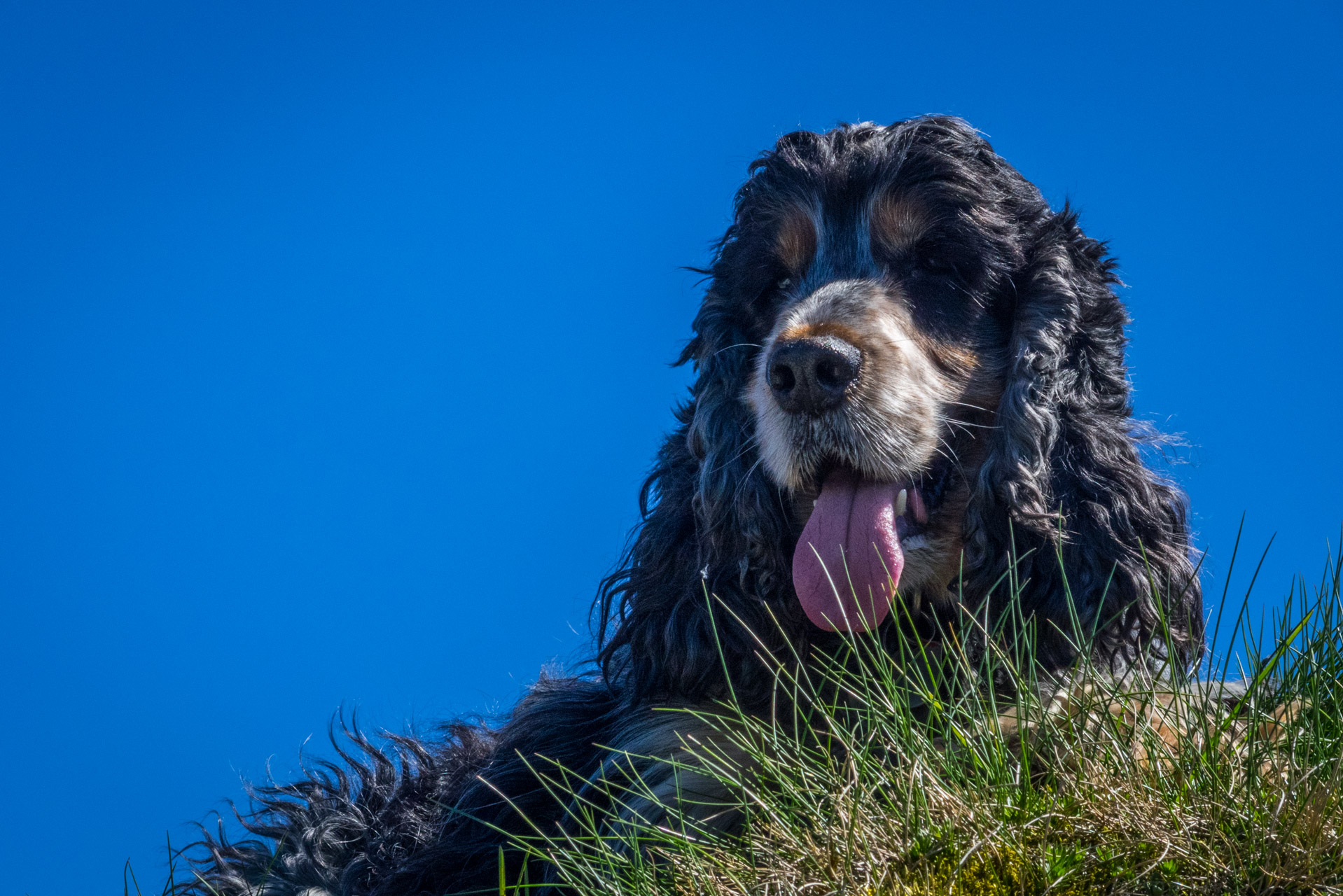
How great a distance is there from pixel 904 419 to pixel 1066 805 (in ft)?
4.59

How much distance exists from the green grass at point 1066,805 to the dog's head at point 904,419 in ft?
2.85

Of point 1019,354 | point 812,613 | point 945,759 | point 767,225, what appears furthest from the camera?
point 767,225

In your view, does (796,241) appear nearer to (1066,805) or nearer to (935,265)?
(935,265)

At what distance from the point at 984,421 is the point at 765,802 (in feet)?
5.58

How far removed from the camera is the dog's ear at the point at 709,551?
3500 mm

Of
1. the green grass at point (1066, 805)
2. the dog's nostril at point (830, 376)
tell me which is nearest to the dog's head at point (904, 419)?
the dog's nostril at point (830, 376)

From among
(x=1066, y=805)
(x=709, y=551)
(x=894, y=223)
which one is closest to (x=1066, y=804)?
(x=1066, y=805)

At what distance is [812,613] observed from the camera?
3242mm

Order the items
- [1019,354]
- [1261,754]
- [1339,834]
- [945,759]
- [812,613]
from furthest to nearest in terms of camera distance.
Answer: [1019,354]
[812,613]
[945,759]
[1261,754]
[1339,834]

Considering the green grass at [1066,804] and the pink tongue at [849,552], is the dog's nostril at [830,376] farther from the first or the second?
the green grass at [1066,804]

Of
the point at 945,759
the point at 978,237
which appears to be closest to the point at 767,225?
the point at 978,237

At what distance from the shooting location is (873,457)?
10.7 feet

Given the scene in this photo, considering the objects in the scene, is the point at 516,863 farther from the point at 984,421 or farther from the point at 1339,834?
the point at 1339,834

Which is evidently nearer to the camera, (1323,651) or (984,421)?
(1323,651)
